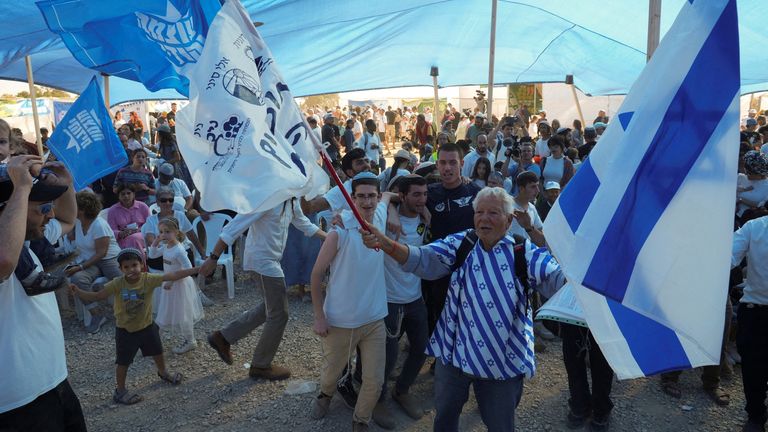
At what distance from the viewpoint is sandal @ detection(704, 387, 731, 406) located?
4.57m

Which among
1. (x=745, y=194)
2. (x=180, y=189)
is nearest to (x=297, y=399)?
(x=180, y=189)

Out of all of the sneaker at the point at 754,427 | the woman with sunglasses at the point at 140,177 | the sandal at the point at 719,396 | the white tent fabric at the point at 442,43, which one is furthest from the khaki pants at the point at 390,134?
the sneaker at the point at 754,427

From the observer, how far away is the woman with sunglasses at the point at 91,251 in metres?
6.31

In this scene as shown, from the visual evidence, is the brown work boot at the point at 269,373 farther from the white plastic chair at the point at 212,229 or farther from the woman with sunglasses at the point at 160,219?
the white plastic chair at the point at 212,229

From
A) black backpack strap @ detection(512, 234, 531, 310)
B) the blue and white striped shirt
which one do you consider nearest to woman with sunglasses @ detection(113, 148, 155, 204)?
the blue and white striped shirt

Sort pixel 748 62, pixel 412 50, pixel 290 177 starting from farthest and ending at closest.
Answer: pixel 412 50 → pixel 748 62 → pixel 290 177

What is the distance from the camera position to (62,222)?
115 inches

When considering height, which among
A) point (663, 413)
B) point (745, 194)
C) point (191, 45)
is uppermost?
point (191, 45)

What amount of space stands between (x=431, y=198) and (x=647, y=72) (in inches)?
105

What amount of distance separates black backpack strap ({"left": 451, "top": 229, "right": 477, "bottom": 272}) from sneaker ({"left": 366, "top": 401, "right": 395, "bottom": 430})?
1.56m

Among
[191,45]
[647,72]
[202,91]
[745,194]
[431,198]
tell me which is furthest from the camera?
[745,194]

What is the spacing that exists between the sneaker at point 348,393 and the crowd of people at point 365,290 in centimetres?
2

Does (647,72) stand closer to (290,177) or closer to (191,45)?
(290,177)

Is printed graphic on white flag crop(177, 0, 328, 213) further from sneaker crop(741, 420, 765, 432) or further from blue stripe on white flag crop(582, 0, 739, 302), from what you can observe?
sneaker crop(741, 420, 765, 432)
